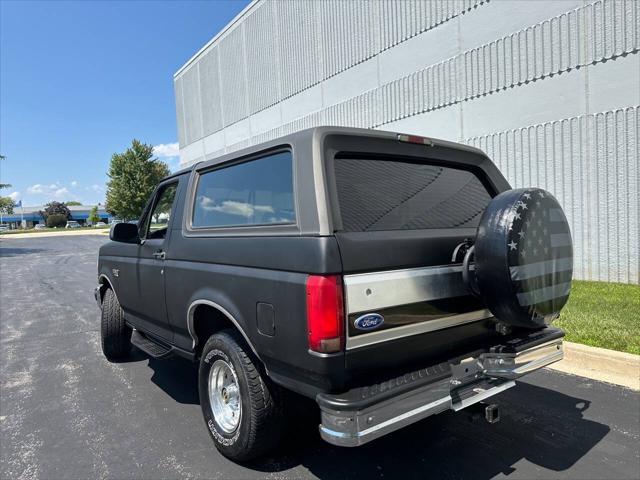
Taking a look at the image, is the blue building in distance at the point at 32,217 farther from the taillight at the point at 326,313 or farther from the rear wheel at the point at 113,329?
the taillight at the point at 326,313

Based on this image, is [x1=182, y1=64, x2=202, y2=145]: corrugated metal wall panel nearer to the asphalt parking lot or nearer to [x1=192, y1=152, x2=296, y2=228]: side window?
the asphalt parking lot

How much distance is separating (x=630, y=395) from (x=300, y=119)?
47.9ft

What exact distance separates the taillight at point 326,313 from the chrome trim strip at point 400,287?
58 mm

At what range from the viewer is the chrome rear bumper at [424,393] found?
2141 mm

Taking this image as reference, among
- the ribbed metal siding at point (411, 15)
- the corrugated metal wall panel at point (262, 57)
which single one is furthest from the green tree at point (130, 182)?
the ribbed metal siding at point (411, 15)

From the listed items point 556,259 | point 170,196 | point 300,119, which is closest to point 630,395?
point 556,259

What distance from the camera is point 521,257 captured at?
2.44 m

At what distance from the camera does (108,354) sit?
5234 millimetres

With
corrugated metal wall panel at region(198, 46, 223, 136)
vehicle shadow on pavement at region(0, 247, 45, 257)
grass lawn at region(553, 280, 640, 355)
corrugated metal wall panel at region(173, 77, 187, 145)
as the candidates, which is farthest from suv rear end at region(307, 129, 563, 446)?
corrugated metal wall panel at region(173, 77, 187, 145)

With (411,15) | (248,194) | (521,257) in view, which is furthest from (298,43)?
(521,257)

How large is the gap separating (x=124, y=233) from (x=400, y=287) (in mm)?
2854

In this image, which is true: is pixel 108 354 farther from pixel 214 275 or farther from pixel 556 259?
pixel 556 259

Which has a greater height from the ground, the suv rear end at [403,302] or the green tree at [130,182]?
the green tree at [130,182]

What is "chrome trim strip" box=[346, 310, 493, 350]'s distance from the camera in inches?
90.0
